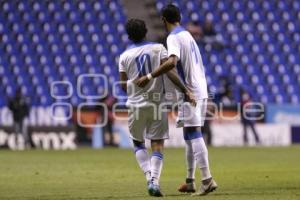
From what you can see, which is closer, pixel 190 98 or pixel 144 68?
pixel 190 98

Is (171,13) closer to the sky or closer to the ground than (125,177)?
closer to the sky

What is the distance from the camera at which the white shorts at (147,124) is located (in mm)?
9164

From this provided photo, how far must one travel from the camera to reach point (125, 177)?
12250 mm

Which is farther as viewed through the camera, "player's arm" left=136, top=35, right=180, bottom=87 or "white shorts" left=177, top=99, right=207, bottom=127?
"white shorts" left=177, top=99, right=207, bottom=127

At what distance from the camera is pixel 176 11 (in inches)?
356

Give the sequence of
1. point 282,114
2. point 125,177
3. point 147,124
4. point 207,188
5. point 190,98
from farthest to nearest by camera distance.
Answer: point 282,114, point 125,177, point 147,124, point 190,98, point 207,188

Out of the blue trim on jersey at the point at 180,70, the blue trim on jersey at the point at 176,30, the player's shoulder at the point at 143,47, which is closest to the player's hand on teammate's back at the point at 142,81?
the player's shoulder at the point at 143,47

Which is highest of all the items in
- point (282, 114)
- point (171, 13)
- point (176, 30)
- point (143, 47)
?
point (171, 13)

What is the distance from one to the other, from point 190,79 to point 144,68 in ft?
1.81

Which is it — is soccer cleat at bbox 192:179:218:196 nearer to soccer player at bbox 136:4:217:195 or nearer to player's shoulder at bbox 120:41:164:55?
soccer player at bbox 136:4:217:195

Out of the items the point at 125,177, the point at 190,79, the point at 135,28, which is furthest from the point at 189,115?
the point at 125,177

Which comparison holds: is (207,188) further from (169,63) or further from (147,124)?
(169,63)

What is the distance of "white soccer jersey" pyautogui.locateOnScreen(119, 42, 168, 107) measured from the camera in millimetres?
9094

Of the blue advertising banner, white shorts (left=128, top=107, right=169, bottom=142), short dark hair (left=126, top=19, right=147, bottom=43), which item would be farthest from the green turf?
the blue advertising banner
